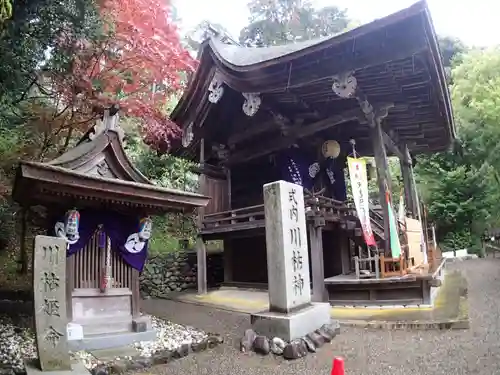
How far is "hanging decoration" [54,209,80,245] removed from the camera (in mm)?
6504

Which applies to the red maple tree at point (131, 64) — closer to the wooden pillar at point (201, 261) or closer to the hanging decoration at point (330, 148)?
the wooden pillar at point (201, 261)

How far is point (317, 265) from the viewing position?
988 centimetres

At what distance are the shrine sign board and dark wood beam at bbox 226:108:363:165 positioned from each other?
13.6 feet

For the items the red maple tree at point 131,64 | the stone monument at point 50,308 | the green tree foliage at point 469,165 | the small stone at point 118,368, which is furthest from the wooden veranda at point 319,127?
the green tree foliage at point 469,165

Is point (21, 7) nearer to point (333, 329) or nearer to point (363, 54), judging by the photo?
point (363, 54)

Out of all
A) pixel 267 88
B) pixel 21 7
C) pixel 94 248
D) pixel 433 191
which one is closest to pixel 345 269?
pixel 267 88

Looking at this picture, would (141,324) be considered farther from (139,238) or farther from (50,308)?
(50,308)

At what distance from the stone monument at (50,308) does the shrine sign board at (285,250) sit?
2.96 meters

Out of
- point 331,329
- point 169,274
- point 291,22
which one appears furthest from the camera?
point 291,22

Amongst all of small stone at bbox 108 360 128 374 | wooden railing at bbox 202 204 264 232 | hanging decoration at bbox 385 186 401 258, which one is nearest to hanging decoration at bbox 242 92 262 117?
wooden railing at bbox 202 204 264 232

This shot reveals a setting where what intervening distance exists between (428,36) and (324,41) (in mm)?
1990

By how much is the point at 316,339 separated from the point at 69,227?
14.0ft

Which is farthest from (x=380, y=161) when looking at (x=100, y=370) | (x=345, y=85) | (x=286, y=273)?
(x=100, y=370)

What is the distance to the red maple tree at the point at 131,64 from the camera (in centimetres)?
941
